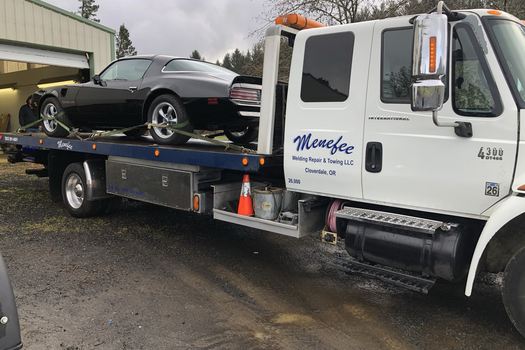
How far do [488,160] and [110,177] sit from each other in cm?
476

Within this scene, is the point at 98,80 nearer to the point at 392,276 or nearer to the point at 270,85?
the point at 270,85

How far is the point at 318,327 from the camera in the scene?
3756mm

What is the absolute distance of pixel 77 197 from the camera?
725 cm

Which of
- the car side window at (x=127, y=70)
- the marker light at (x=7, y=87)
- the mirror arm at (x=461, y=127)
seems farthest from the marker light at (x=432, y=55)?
the marker light at (x=7, y=87)

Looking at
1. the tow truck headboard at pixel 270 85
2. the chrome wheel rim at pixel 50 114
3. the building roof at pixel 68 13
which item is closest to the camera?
the tow truck headboard at pixel 270 85

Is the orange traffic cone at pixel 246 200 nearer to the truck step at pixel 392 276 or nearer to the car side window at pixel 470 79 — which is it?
the truck step at pixel 392 276

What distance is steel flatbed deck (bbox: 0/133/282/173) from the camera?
452cm

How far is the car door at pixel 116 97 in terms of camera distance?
6441 mm

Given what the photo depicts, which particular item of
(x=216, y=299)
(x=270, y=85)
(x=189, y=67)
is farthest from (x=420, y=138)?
(x=189, y=67)

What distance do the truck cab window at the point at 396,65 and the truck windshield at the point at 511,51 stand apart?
23.3 inches

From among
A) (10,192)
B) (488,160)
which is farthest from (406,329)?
(10,192)

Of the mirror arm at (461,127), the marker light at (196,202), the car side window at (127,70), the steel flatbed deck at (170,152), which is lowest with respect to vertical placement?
the marker light at (196,202)

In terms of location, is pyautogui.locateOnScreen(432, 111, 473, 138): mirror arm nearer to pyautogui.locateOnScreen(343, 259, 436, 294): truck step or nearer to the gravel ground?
pyautogui.locateOnScreen(343, 259, 436, 294): truck step

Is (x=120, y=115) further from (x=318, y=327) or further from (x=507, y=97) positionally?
(x=507, y=97)
